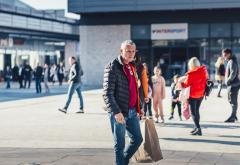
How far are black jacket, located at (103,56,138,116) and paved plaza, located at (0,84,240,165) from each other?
1.84 metres

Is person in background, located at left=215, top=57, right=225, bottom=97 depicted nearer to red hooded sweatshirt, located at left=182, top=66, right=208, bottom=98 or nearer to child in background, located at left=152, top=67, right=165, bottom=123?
child in background, located at left=152, top=67, right=165, bottom=123

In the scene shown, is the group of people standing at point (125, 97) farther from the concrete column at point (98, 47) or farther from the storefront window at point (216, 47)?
the concrete column at point (98, 47)

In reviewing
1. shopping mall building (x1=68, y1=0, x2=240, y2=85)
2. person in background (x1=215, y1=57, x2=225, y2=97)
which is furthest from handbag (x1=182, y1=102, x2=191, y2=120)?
shopping mall building (x1=68, y1=0, x2=240, y2=85)

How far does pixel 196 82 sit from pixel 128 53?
5.01 m

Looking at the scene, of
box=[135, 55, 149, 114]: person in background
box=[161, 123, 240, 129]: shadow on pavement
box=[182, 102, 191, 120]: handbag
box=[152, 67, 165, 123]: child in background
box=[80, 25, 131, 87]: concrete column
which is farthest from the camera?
box=[80, 25, 131, 87]: concrete column

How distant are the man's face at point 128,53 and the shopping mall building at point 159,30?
2765 centimetres

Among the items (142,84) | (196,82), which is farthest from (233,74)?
(142,84)

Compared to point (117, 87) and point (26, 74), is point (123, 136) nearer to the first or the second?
point (117, 87)

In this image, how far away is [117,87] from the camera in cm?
682

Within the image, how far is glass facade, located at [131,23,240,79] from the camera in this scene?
35531mm

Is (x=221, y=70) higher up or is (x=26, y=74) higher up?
(x=221, y=70)

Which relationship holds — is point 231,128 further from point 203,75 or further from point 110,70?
point 110,70

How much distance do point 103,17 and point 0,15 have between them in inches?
296

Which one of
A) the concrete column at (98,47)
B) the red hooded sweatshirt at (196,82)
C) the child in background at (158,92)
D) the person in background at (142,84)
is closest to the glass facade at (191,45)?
the concrete column at (98,47)
